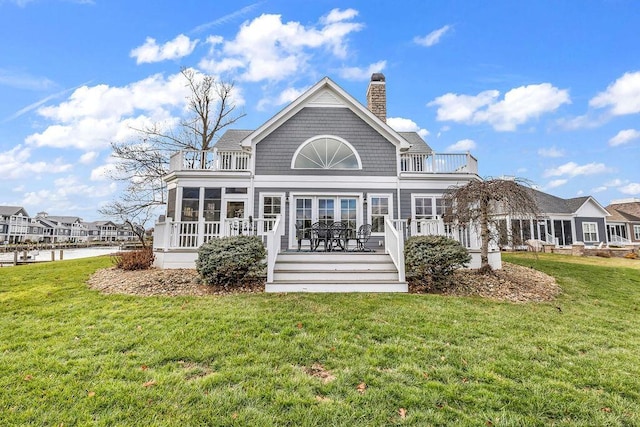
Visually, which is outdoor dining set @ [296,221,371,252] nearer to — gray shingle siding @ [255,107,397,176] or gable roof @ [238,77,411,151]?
gray shingle siding @ [255,107,397,176]

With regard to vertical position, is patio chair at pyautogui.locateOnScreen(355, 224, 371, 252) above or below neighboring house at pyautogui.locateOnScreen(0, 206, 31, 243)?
below

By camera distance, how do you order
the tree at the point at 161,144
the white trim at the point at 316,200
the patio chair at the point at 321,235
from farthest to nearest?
the tree at the point at 161,144 < the white trim at the point at 316,200 < the patio chair at the point at 321,235

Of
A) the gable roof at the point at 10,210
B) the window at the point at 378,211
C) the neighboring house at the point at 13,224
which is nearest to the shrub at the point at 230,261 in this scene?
the window at the point at 378,211

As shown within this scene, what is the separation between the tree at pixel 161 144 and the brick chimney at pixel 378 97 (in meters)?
11.4

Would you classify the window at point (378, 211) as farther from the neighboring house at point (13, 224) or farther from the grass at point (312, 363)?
the neighboring house at point (13, 224)

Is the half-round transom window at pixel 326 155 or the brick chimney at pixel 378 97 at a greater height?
the brick chimney at pixel 378 97

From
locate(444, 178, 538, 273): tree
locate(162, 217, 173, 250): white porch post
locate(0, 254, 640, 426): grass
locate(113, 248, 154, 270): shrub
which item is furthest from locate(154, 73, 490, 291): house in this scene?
locate(0, 254, 640, 426): grass

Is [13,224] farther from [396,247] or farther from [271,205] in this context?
[396,247]

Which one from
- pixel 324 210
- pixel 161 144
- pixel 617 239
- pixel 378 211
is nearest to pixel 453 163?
pixel 378 211

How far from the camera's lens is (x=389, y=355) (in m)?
3.75

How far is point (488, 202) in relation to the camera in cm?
848

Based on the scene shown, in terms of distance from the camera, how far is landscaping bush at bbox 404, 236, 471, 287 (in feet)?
23.7

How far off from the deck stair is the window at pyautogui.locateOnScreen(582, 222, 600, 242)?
1028 inches

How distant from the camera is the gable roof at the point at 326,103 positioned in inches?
453
